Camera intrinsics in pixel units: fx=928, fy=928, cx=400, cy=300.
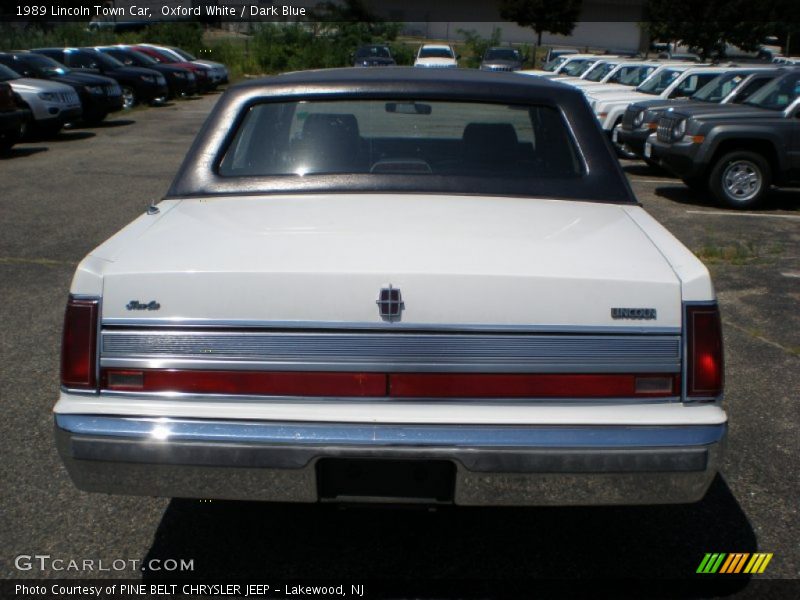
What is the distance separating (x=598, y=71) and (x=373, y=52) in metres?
→ 15.9

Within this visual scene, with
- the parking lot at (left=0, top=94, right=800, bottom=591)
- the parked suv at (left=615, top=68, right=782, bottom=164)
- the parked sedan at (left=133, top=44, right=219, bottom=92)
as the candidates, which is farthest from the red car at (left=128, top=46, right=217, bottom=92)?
the parking lot at (left=0, top=94, right=800, bottom=591)

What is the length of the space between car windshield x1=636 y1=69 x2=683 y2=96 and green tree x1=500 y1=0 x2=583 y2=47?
113 ft

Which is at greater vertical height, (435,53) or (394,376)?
(435,53)

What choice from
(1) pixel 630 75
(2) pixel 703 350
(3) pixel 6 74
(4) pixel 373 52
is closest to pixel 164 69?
(4) pixel 373 52

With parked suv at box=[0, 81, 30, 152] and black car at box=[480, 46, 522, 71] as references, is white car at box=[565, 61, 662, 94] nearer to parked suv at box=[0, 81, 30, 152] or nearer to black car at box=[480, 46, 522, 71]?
parked suv at box=[0, 81, 30, 152]

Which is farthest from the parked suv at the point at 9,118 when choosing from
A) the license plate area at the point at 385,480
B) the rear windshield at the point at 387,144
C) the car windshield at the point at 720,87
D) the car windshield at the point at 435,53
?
the car windshield at the point at 435,53

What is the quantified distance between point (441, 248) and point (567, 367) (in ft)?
1.79

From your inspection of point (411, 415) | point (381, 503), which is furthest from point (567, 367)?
point (381, 503)

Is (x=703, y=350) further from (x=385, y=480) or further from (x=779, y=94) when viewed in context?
(x=779, y=94)

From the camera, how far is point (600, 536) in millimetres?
3570

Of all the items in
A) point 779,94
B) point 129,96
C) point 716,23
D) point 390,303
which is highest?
point 716,23

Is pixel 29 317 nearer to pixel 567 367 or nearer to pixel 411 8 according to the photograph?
pixel 567 367

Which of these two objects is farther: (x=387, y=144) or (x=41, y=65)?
(x=41, y=65)

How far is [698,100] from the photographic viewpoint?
13.6 m
